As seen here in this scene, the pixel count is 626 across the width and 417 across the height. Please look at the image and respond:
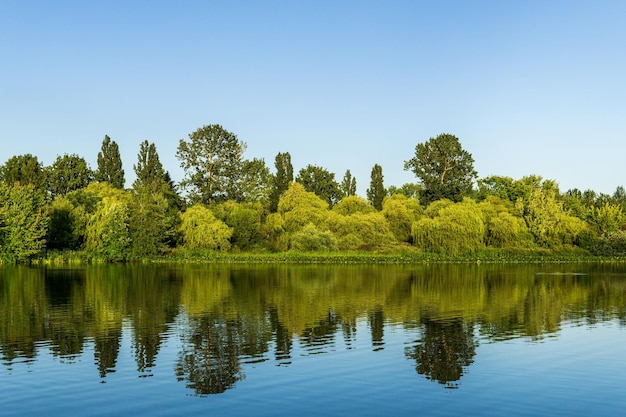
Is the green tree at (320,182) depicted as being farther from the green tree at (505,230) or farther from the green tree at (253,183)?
the green tree at (505,230)

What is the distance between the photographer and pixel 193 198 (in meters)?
103

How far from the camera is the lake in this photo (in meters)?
14.3

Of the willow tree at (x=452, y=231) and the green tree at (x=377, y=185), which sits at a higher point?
the green tree at (x=377, y=185)

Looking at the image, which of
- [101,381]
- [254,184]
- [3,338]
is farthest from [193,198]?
[101,381]

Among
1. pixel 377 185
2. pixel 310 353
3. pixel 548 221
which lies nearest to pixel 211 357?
pixel 310 353

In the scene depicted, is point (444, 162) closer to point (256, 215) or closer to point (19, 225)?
point (256, 215)

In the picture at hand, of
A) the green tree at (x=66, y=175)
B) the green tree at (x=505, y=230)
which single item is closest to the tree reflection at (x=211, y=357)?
the green tree at (x=505, y=230)

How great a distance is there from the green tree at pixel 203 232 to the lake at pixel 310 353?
44.6 metres

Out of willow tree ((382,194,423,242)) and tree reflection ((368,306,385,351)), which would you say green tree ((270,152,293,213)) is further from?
tree reflection ((368,306,385,351))

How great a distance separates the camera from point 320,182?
384ft

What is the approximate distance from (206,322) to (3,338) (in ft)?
24.4

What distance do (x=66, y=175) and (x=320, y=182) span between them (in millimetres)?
44637

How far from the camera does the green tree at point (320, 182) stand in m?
117

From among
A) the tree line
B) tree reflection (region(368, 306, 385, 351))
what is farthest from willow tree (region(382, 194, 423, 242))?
tree reflection (region(368, 306, 385, 351))
